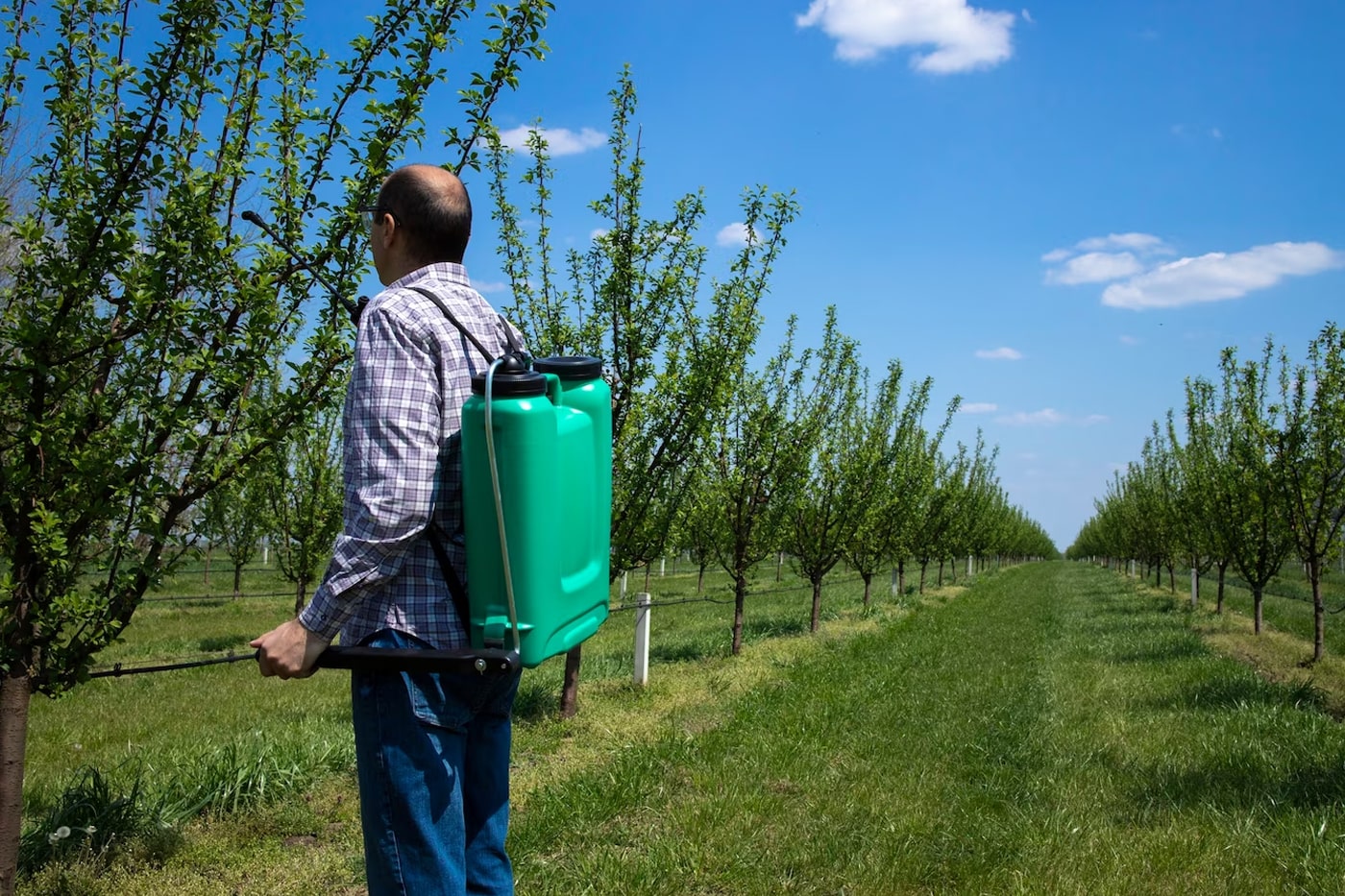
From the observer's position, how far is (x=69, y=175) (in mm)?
3379

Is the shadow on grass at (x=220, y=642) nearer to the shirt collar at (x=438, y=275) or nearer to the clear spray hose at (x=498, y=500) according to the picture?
the shirt collar at (x=438, y=275)

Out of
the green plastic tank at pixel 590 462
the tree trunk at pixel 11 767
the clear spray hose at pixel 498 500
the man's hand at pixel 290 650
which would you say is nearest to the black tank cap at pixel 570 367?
the green plastic tank at pixel 590 462

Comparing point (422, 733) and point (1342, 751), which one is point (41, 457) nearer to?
point (422, 733)

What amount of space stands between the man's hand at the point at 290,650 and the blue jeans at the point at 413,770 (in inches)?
4.5

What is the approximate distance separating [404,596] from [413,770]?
0.36 metres

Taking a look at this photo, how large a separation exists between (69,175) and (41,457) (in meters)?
1.05

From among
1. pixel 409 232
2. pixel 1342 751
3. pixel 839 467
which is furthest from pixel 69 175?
pixel 839 467

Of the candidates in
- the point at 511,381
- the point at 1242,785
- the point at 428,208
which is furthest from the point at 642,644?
the point at 511,381

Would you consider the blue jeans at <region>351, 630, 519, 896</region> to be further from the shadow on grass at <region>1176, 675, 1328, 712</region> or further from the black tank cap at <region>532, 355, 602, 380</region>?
the shadow on grass at <region>1176, 675, 1328, 712</region>

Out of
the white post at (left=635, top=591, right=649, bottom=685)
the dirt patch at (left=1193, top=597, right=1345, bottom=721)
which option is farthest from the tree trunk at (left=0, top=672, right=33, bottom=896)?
the dirt patch at (left=1193, top=597, right=1345, bottom=721)

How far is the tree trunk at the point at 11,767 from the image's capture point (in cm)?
343

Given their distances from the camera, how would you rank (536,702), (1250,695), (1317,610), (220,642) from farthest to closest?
(220,642) → (1317,610) → (1250,695) → (536,702)

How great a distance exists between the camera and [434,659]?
182 centimetres

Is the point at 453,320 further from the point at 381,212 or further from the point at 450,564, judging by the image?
the point at 450,564
